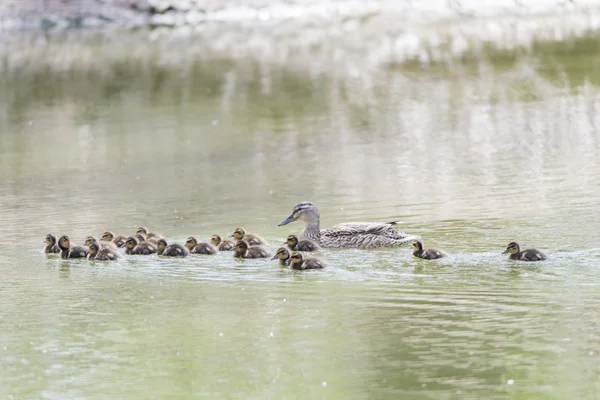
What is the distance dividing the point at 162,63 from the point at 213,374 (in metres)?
26.7

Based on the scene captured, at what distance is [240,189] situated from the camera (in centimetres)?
1498

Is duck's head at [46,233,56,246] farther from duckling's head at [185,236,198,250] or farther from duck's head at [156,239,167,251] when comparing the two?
duckling's head at [185,236,198,250]

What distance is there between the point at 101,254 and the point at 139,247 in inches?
12.9

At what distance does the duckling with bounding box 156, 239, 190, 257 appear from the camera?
11.0 metres

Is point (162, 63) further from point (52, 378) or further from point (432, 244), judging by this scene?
point (52, 378)

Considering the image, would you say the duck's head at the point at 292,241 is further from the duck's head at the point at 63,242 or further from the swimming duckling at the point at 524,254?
the swimming duckling at the point at 524,254

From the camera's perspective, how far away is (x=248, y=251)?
35.2 feet

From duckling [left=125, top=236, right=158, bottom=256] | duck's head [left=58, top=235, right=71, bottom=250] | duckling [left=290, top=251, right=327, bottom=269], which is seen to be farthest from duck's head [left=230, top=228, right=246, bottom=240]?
duck's head [left=58, top=235, right=71, bottom=250]

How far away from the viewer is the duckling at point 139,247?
11070mm

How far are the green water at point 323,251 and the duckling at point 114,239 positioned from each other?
22.5 inches

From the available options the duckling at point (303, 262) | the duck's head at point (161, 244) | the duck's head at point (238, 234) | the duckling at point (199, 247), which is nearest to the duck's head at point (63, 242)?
the duck's head at point (161, 244)

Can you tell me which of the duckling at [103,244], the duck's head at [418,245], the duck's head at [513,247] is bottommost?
the duck's head at [513,247]

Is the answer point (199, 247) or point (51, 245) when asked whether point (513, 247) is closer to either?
point (199, 247)

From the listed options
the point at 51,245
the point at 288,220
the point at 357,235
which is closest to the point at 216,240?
the point at 288,220
